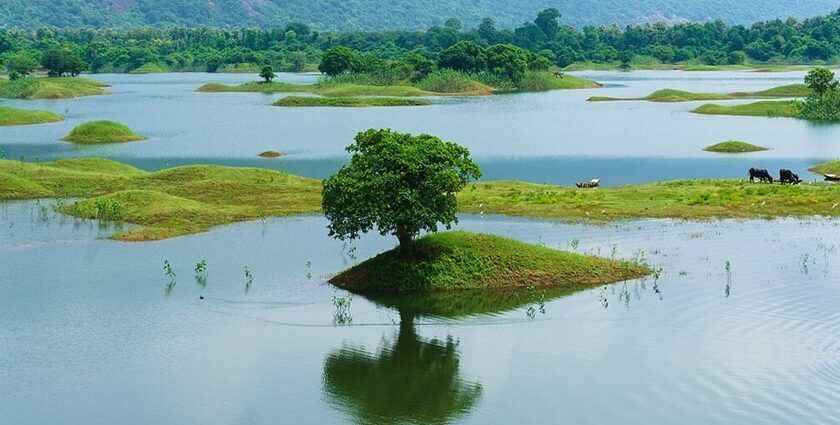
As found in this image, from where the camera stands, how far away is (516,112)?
123125 millimetres

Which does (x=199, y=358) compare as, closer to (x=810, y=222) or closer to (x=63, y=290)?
(x=63, y=290)

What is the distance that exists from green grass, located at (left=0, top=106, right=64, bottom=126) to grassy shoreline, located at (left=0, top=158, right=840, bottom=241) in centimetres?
4634

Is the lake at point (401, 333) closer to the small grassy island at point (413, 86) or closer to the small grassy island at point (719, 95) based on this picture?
the small grassy island at point (719, 95)

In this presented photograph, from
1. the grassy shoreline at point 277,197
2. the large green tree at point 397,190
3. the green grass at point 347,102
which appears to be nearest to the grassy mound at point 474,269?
the large green tree at point 397,190

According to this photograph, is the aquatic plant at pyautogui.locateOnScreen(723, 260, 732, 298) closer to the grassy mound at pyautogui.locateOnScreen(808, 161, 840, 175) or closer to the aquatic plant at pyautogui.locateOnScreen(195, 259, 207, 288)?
the aquatic plant at pyautogui.locateOnScreen(195, 259, 207, 288)

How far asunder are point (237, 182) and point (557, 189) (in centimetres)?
1754

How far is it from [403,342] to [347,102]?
106 meters

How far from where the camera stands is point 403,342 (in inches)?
1271

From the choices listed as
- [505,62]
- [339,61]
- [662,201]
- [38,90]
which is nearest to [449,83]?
[505,62]

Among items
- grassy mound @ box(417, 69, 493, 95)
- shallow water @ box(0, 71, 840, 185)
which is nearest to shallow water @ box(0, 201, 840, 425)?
shallow water @ box(0, 71, 840, 185)

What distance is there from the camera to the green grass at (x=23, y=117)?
109 m

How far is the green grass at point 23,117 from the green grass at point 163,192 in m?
44.5

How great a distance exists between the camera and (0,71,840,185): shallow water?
7594 centimetres

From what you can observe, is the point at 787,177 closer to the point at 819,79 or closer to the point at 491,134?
the point at 491,134
